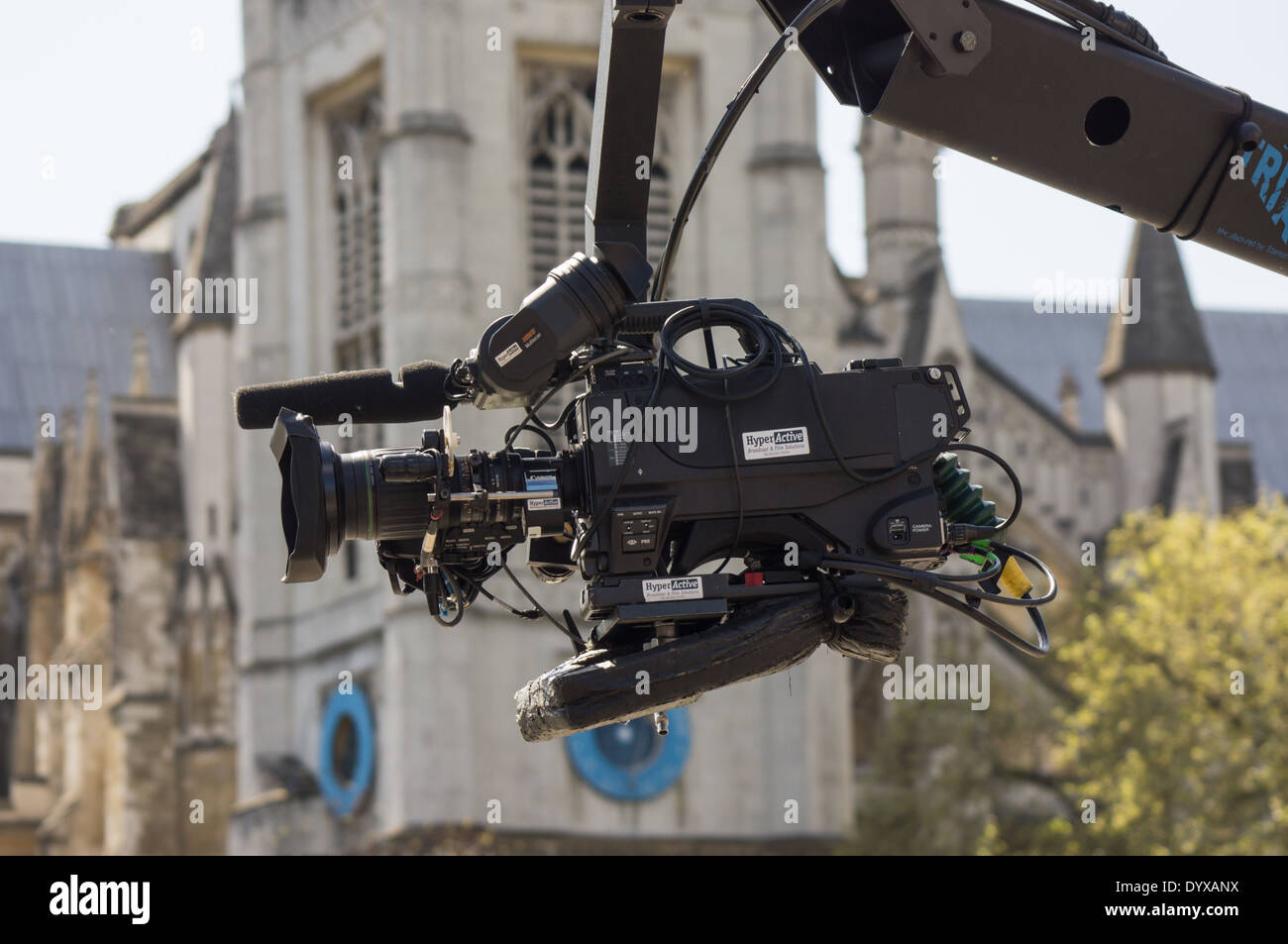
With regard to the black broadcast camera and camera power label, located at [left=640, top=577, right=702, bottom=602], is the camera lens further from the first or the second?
camera power label, located at [left=640, top=577, right=702, bottom=602]

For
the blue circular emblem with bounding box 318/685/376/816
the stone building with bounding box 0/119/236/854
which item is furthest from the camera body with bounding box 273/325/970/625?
the stone building with bounding box 0/119/236/854

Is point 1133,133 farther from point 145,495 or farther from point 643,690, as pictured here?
point 145,495

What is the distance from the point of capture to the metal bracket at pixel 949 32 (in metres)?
5.85

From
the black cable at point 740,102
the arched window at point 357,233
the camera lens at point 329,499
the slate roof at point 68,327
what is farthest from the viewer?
the slate roof at point 68,327

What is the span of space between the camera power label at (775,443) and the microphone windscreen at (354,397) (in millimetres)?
831

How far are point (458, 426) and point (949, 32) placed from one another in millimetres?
26740

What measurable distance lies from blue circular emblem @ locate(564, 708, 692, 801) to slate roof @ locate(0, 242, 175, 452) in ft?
89.2

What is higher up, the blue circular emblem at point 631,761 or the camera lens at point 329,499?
the blue circular emblem at point 631,761

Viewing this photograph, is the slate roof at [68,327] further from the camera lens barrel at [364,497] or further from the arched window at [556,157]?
the camera lens barrel at [364,497]

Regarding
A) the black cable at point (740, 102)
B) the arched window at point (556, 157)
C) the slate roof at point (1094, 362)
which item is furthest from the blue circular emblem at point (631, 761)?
the black cable at point (740, 102)

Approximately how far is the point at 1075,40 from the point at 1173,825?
28.6 metres

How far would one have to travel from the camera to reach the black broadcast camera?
5629 millimetres

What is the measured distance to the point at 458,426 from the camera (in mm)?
32438
